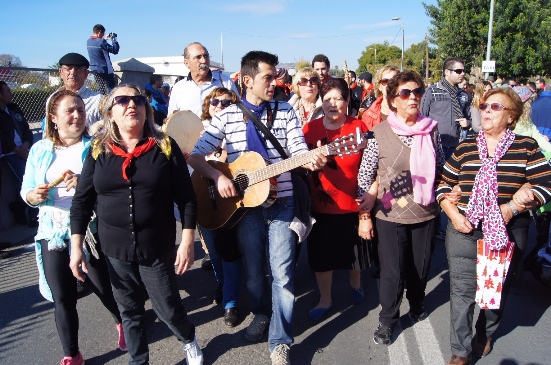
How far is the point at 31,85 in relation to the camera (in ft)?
24.7

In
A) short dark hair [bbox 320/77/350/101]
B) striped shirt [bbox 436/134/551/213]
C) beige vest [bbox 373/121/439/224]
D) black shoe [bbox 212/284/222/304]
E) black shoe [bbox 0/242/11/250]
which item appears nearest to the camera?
striped shirt [bbox 436/134/551/213]

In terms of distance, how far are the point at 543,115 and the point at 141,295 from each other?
18.2 feet

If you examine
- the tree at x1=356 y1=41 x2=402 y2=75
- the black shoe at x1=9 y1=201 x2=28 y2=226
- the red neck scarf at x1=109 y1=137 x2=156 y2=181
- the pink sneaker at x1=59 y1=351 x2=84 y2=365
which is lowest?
the pink sneaker at x1=59 y1=351 x2=84 y2=365

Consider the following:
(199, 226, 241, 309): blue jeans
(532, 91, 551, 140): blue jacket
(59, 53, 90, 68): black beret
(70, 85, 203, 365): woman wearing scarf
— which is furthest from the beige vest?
(532, 91, 551, 140): blue jacket

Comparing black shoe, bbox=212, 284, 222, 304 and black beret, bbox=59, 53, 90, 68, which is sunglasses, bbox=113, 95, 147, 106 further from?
black beret, bbox=59, 53, 90, 68

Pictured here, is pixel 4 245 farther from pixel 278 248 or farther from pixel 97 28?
pixel 278 248

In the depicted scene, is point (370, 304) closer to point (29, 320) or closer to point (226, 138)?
point (226, 138)

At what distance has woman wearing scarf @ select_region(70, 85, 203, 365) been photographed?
2.61m

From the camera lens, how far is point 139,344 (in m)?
A: 2.88

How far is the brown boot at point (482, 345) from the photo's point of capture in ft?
10.2

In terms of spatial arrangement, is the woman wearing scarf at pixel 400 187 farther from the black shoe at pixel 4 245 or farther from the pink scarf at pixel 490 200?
the black shoe at pixel 4 245

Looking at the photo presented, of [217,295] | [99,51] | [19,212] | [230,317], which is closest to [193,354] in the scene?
[230,317]

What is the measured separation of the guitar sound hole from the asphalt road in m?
1.26

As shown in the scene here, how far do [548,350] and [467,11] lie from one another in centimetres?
2428
